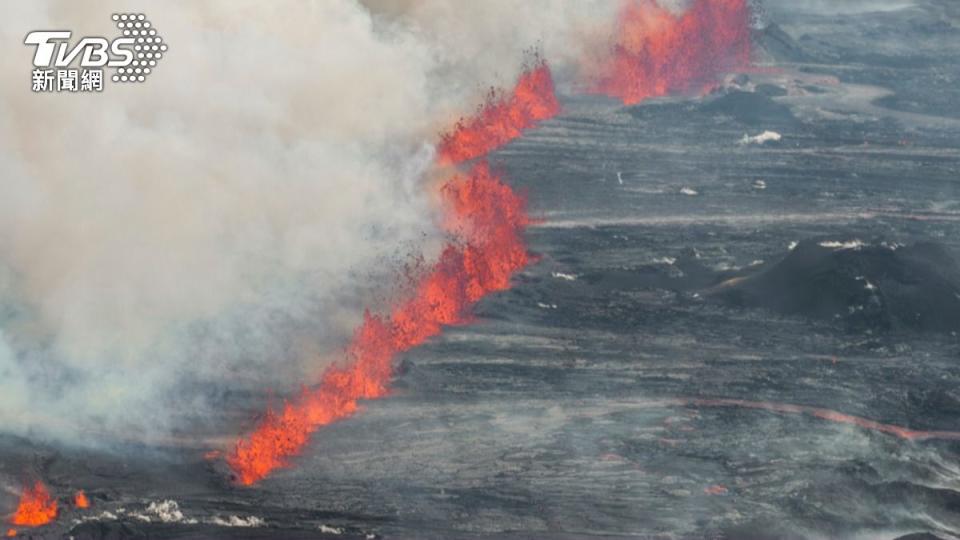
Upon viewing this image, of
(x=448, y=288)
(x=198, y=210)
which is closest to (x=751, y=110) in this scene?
(x=448, y=288)

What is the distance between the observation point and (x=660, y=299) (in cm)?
3684

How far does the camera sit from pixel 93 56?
120 feet

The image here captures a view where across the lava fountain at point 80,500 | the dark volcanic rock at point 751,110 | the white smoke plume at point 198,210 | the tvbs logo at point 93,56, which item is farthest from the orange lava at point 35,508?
the dark volcanic rock at point 751,110

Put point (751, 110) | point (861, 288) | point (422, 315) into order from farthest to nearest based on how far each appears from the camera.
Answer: point (751, 110), point (861, 288), point (422, 315)

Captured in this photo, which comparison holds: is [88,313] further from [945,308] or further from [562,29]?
[562,29]

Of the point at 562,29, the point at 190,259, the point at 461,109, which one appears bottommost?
the point at 190,259

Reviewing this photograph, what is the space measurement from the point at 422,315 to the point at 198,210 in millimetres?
6887

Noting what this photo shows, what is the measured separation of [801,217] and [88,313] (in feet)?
77.5

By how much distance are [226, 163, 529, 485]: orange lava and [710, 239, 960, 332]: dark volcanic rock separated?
22.8ft

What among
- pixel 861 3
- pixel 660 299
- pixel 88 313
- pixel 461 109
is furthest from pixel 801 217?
pixel 861 3

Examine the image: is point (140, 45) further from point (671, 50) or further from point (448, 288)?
point (671, 50)

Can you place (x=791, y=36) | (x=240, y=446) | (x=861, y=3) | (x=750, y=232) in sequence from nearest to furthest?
(x=240, y=446) < (x=750, y=232) < (x=791, y=36) < (x=861, y=3)

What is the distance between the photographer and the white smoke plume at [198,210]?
30.7 m

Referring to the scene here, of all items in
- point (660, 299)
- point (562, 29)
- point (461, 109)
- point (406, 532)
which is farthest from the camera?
point (562, 29)
